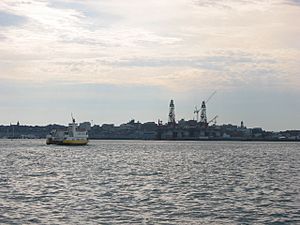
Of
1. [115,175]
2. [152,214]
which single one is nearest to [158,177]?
[115,175]

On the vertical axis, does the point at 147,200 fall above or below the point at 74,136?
below

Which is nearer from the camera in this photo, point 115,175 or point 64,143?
Result: point 115,175

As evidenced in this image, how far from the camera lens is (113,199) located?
40781 mm

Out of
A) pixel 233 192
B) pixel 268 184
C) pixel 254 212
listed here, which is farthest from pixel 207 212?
pixel 268 184

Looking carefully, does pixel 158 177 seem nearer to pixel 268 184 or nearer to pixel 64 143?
pixel 268 184

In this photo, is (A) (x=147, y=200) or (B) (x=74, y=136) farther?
(B) (x=74, y=136)

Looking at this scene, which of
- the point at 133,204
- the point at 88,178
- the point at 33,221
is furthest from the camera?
the point at 88,178

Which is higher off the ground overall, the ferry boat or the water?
the ferry boat

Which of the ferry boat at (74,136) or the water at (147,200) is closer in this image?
the water at (147,200)

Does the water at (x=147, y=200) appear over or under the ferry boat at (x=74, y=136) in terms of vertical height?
under

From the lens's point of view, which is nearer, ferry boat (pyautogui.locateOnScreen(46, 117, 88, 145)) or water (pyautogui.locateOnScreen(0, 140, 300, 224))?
water (pyautogui.locateOnScreen(0, 140, 300, 224))

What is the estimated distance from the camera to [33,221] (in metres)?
31.2

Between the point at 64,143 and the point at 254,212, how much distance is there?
15318cm

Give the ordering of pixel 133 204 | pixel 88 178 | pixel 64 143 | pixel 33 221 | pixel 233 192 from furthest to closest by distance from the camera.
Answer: pixel 64 143 → pixel 88 178 → pixel 233 192 → pixel 133 204 → pixel 33 221
